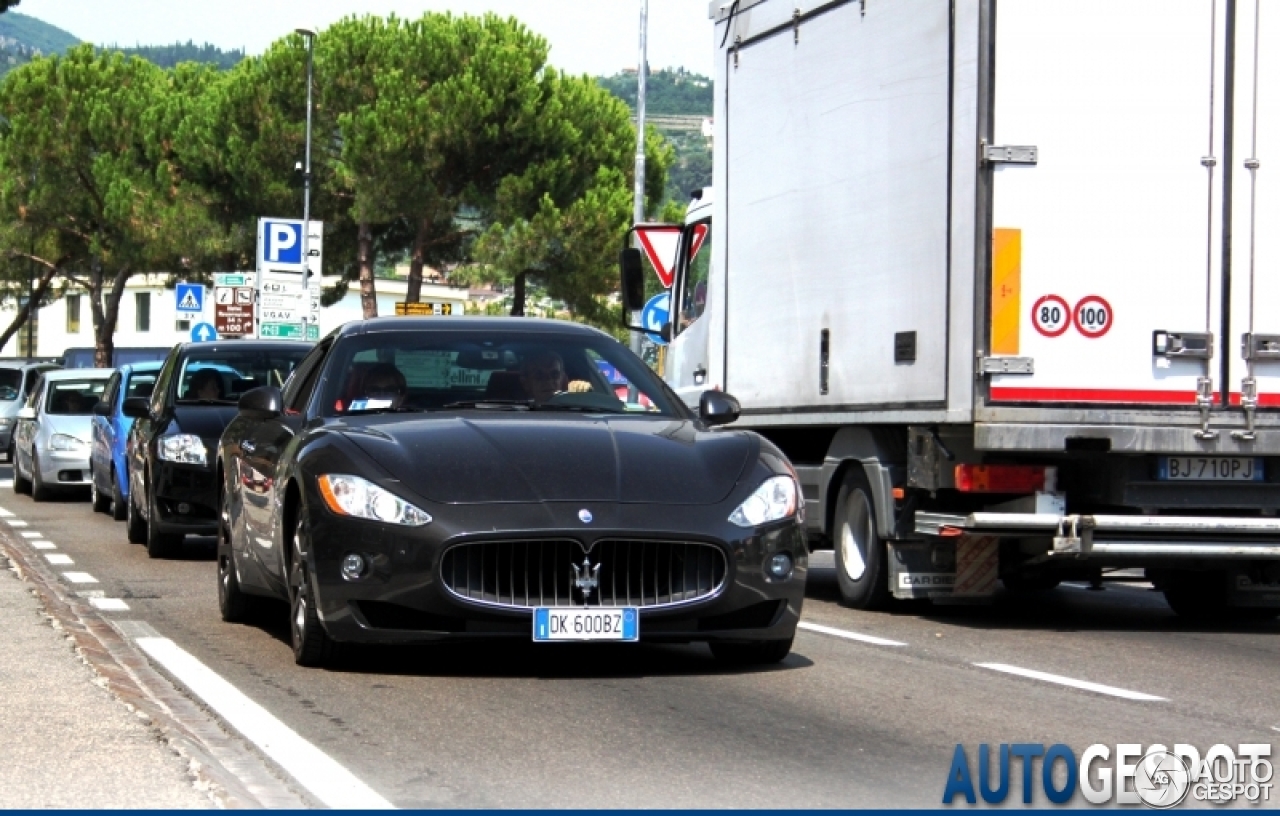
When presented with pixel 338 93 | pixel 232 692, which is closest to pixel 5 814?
pixel 232 692

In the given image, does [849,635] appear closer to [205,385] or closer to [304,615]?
[304,615]

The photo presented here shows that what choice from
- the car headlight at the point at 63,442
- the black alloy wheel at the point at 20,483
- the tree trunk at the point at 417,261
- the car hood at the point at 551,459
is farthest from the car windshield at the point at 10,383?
the car hood at the point at 551,459

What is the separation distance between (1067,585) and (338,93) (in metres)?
44.3

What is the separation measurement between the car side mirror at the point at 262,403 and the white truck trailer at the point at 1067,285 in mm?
3449

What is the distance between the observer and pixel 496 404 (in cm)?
1013

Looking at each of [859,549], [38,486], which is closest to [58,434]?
[38,486]

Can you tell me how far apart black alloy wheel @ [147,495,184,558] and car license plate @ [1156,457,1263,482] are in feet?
26.5

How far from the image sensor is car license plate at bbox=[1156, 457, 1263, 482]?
12.2 meters

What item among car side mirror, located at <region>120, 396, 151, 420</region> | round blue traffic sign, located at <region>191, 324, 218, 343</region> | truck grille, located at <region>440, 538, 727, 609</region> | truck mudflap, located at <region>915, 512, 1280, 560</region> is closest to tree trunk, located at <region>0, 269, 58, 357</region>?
round blue traffic sign, located at <region>191, 324, 218, 343</region>

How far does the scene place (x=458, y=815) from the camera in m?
6.08

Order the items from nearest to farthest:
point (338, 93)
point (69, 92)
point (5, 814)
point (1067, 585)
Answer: point (5, 814) → point (1067, 585) → point (338, 93) → point (69, 92)

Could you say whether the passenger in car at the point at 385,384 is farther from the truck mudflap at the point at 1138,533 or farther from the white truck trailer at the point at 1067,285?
the truck mudflap at the point at 1138,533

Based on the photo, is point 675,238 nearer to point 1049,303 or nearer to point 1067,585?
point 1067,585

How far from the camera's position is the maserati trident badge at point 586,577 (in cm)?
886
